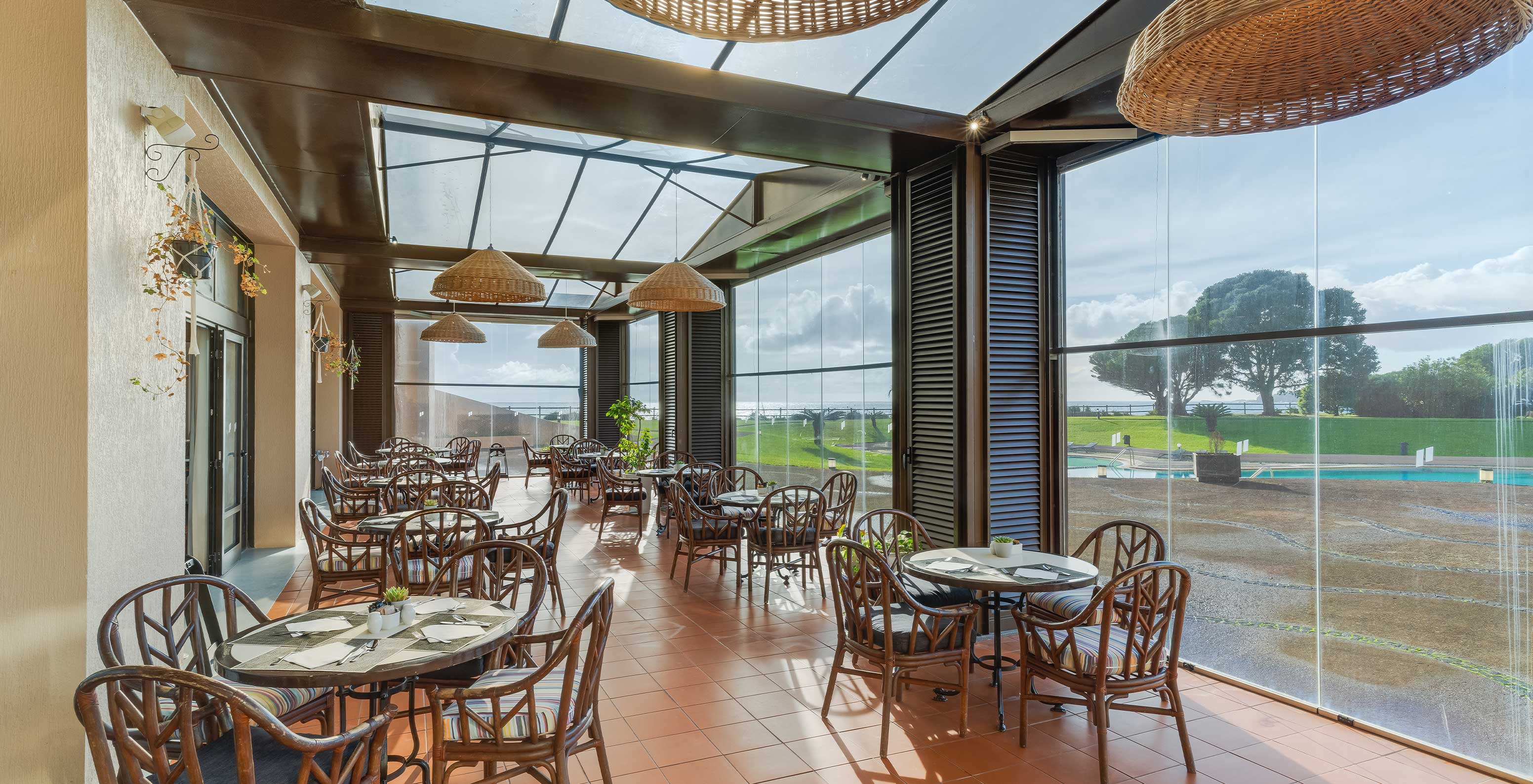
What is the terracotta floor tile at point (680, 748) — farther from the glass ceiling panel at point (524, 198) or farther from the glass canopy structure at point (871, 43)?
the glass ceiling panel at point (524, 198)

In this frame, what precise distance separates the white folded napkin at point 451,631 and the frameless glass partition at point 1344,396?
150 inches

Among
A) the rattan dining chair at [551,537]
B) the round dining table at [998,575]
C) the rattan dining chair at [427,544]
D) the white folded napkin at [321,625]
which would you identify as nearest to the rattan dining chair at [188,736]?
the white folded napkin at [321,625]

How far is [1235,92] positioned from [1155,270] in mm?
2702

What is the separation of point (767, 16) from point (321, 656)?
2.39 meters

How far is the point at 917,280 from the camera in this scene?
17.1 ft

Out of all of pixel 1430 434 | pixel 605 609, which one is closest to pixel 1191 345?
pixel 1430 434

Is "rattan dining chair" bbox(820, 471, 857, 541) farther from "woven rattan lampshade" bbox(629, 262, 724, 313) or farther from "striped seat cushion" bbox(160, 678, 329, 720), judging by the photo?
"striped seat cushion" bbox(160, 678, 329, 720)

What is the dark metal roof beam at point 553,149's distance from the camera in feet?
19.7

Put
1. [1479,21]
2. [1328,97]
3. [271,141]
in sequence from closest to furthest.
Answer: [1479,21] → [1328,97] → [271,141]

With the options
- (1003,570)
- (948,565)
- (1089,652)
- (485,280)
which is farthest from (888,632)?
(485,280)

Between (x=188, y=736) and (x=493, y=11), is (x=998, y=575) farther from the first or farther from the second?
(x=493, y=11)

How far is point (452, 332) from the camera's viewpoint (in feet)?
26.4

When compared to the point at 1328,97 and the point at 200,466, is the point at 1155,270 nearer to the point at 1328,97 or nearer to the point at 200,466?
the point at 1328,97

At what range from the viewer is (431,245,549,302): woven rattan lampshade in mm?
4762
